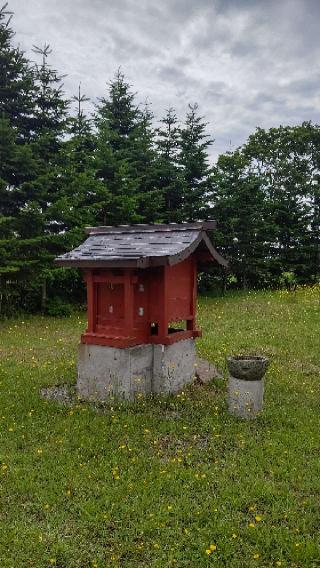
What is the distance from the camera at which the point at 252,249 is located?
23.4 metres

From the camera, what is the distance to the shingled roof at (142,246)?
7.82m

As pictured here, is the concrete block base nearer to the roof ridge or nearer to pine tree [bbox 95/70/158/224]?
the roof ridge

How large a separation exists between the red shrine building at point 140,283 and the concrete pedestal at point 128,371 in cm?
13

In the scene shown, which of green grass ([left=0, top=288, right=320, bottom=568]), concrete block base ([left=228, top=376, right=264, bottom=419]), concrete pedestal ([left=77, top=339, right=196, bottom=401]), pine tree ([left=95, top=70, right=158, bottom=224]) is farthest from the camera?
pine tree ([left=95, top=70, right=158, bottom=224])

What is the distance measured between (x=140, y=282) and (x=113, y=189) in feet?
39.6

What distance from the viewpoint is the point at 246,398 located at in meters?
7.45

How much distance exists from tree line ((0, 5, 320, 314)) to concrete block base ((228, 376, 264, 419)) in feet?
32.0

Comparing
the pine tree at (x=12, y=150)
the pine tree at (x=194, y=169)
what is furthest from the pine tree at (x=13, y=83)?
the pine tree at (x=194, y=169)

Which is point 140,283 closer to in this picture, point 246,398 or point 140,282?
point 140,282

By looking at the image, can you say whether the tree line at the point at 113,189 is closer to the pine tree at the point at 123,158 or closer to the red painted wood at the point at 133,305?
the pine tree at the point at 123,158

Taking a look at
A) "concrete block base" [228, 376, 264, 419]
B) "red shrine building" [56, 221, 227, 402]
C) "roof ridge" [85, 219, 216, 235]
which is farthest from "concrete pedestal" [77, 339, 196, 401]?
"roof ridge" [85, 219, 216, 235]

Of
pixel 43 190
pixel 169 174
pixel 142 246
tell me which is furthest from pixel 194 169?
pixel 142 246

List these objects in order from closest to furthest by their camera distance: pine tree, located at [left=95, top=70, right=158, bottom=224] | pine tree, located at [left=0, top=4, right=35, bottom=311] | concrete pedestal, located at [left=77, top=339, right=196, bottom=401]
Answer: concrete pedestal, located at [left=77, top=339, right=196, bottom=401] < pine tree, located at [left=0, top=4, right=35, bottom=311] < pine tree, located at [left=95, top=70, right=158, bottom=224]

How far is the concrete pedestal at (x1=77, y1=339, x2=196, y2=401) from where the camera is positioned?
813 centimetres
